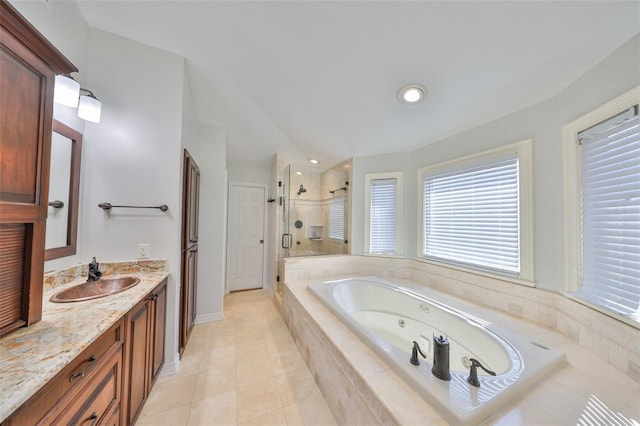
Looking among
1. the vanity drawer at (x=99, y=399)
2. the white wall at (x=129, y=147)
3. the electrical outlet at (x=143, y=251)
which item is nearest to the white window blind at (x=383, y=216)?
the white wall at (x=129, y=147)

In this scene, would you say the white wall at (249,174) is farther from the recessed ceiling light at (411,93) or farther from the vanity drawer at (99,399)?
the vanity drawer at (99,399)

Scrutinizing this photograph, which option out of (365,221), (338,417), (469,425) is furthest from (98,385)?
(365,221)

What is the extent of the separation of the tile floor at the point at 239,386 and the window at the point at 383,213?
160 cm

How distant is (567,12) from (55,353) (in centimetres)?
268

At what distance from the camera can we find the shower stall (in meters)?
3.09

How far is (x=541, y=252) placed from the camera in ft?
5.16

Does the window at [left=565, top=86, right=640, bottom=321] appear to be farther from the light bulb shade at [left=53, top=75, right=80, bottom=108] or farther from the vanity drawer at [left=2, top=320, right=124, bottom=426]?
the light bulb shade at [left=53, top=75, right=80, bottom=108]

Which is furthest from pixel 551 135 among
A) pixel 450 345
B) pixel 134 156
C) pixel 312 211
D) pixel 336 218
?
pixel 134 156

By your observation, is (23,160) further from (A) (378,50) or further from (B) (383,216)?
(B) (383,216)

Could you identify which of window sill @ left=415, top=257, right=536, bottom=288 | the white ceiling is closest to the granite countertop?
the white ceiling

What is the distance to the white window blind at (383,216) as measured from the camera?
276 cm

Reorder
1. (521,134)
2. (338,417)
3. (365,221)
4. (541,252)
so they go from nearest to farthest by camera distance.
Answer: (338,417) → (541,252) → (521,134) → (365,221)

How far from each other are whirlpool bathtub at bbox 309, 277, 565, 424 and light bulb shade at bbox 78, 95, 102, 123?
84.5 inches

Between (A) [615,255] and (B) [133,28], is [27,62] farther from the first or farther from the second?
(A) [615,255]
